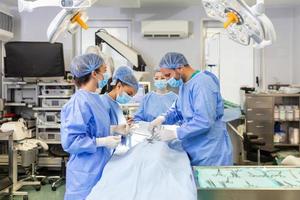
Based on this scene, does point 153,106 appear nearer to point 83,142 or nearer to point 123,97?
point 123,97

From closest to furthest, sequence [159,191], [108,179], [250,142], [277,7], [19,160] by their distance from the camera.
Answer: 1. [159,191]
2. [108,179]
3. [250,142]
4. [19,160]
5. [277,7]

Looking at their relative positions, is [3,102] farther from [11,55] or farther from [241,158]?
[241,158]

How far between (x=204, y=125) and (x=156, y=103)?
2.03 m

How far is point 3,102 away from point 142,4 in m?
2.65

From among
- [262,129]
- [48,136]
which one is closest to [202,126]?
[262,129]

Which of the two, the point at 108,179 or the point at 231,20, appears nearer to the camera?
the point at 108,179

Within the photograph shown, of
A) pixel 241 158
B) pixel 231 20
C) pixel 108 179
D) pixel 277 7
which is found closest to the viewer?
pixel 108 179

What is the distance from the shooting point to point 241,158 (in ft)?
17.2

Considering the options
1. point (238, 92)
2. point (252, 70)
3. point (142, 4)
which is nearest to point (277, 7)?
point (252, 70)

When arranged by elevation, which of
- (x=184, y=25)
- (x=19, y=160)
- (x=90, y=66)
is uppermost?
(x=184, y=25)

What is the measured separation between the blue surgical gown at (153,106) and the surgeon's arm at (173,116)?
818 mm

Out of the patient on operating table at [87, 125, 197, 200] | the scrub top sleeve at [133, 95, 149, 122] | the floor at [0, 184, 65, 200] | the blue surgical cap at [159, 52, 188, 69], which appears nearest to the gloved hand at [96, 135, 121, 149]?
the patient on operating table at [87, 125, 197, 200]

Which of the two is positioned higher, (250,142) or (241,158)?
(250,142)

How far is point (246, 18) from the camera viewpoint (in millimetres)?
1637
